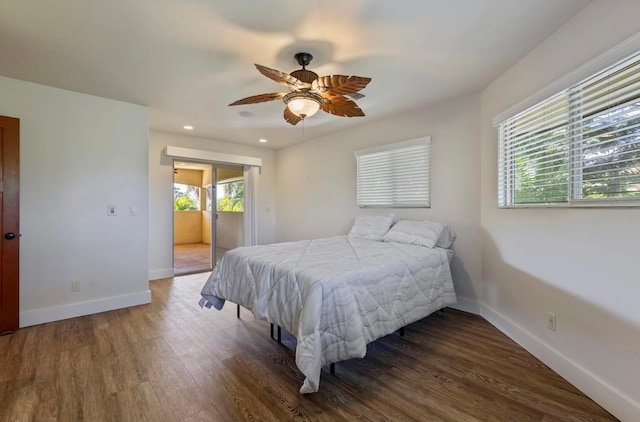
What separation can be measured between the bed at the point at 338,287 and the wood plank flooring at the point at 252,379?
260mm

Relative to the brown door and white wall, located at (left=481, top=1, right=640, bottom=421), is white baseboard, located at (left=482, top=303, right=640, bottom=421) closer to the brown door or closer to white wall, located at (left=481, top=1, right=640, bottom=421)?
white wall, located at (left=481, top=1, right=640, bottom=421)

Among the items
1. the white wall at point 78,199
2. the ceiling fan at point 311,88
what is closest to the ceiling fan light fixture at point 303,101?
the ceiling fan at point 311,88

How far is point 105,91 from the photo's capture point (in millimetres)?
2990

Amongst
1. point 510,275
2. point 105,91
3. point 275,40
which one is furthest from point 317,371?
point 105,91

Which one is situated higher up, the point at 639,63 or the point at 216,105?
the point at 216,105

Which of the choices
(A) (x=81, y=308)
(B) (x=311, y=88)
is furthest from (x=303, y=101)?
(A) (x=81, y=308)

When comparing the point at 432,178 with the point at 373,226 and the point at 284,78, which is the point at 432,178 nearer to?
the point at 373,226

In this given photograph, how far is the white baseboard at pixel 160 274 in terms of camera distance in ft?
14.8

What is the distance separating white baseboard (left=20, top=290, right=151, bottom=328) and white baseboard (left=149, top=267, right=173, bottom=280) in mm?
1211

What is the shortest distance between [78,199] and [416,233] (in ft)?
12.2

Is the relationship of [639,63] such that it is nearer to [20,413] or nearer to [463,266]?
[463,266]

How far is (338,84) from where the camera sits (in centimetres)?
205

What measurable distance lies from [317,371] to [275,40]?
7.43 ft

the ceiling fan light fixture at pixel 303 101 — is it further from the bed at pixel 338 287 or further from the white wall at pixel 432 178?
the white wall at pixel 432 178
